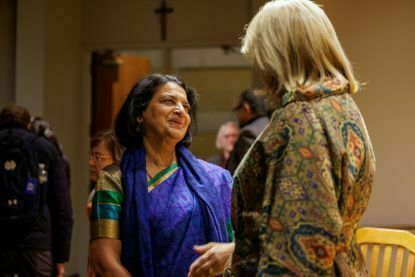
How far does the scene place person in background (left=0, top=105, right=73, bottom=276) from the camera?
4535 millimetres

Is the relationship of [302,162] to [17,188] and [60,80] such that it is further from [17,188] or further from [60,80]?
[60,80]

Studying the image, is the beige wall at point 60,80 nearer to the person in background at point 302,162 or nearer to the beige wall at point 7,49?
the beige wall at point 7,49

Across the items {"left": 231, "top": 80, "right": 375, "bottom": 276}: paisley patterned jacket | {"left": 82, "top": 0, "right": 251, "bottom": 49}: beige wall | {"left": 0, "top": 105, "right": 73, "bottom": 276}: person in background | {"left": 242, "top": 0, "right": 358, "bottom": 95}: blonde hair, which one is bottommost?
{"left": 0, "top": 105, "right": 73, "bottom": 276}: person in background

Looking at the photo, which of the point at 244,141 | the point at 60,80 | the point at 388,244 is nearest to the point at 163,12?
the point at 60,80

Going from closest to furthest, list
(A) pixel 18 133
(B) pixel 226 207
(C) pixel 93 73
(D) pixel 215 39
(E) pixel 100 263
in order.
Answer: (E) pixel 100 263, (B) pixel 226 207, (A) pixel 18 133, (D) pixel 215 39, (C) pixel 93 73

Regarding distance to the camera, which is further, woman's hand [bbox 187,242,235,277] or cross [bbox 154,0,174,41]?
cross [bbox 154,0,174,41]

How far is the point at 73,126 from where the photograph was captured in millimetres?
7391

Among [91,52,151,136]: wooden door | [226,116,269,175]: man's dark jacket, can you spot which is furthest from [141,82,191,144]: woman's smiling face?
[91,52,151,136]: wooden door

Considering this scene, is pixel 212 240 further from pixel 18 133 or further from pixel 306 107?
pixel 18 133

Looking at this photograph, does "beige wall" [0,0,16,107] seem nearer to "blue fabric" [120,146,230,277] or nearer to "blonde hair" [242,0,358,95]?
"blue fabric" [120,146,230,277]

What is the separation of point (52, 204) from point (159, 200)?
2.46 metres

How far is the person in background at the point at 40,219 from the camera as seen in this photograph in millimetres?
4535

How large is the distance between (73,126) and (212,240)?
5.08m

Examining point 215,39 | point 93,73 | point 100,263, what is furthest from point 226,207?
point 93,73
